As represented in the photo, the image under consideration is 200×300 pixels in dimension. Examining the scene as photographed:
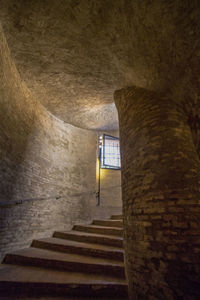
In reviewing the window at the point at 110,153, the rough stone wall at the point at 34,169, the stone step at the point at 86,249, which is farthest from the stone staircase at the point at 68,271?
the window at the point at 110,153

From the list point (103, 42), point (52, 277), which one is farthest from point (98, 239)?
point (103, 42)

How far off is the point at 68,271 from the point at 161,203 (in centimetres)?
233

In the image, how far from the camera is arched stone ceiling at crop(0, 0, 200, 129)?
2430 millimetres

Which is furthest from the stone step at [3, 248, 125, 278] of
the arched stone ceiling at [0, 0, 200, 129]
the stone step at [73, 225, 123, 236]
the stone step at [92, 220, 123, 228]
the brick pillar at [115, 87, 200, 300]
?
the arched stone ceiling at [0, 0, 200, 129]

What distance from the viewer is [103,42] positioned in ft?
11.0

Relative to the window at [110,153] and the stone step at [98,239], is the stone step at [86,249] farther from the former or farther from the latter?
the window at [110,153]

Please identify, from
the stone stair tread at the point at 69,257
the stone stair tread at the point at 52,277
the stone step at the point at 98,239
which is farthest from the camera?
the stone step at the point at 98,239

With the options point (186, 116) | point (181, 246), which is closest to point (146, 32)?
point (186, 116)

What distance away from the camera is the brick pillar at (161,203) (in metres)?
2.10

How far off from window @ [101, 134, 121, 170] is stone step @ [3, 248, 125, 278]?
5187 mm

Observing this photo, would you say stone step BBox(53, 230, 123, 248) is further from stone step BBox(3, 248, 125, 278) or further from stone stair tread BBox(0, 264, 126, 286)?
stone stair tread BBox(0, 264, 126, 286)

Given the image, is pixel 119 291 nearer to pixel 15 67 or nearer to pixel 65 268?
pixel 65 268

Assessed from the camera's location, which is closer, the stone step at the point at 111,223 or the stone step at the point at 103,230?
the stone step at the point at 103,230

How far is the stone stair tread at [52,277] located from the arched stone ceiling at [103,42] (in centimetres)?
364
